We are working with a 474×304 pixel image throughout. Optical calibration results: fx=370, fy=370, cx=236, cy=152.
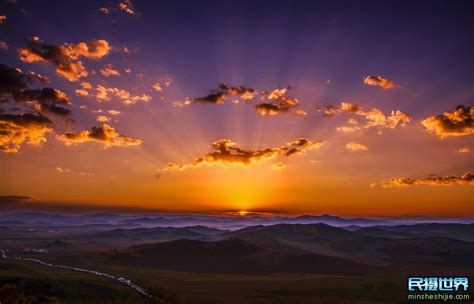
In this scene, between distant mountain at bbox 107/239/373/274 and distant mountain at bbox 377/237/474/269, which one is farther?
distant mountain at bbox 377/237/474/269

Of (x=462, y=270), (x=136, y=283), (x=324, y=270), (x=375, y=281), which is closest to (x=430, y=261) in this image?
(x=462, y=270)

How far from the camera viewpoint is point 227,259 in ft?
535

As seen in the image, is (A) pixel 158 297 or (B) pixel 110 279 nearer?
(A) pixel 158 297

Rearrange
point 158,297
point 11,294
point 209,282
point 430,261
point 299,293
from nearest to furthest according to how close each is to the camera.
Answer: point 11,294 < point 158,297 < point 299,293 < point 209,282 < point 430,261

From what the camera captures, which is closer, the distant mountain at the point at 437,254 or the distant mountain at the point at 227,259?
the distant mountain at the point at 227,259

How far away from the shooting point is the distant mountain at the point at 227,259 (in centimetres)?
14212

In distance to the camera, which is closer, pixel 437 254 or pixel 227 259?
pixel 227 259

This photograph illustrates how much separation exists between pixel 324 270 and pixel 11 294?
10878cm

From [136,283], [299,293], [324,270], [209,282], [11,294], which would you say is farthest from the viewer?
[324,270]

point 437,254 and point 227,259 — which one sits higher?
point 437,254

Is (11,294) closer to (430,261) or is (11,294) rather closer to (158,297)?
(158,297)

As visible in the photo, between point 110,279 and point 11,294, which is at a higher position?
point 11,294

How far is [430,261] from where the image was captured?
169500 mm

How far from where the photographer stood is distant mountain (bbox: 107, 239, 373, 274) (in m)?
142
